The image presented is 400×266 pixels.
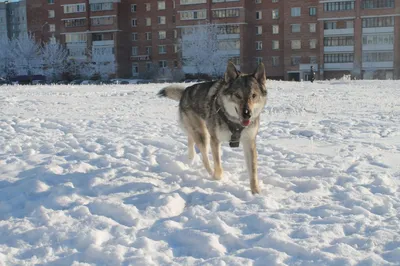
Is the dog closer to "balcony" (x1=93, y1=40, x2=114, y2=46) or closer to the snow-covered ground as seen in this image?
the snow-covered ground

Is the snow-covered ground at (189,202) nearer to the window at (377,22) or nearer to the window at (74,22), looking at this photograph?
the window at (377,22)

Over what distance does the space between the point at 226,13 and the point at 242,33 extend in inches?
148

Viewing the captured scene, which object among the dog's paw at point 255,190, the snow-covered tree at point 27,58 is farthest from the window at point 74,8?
the dog's paw at point 255,190

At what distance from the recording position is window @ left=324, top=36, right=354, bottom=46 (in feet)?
190

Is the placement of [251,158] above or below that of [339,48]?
A: below

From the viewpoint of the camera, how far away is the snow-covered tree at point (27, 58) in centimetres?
6831

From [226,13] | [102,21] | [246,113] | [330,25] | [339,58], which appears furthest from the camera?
[102,21]

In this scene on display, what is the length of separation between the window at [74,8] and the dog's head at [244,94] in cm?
6894

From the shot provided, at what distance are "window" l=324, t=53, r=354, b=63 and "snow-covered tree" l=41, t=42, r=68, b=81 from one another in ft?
128

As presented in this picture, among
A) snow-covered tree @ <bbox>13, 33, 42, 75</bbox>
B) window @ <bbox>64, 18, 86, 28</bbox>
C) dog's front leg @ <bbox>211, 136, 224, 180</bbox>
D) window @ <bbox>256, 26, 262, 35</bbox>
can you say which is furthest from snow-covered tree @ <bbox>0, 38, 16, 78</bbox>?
dog's front leg @ <bbox>211, 136, 224, 180</bbox>

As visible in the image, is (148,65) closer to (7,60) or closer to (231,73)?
(7,60)

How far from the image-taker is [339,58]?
58.4 m

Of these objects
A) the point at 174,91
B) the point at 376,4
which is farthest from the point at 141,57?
the point at 174,91

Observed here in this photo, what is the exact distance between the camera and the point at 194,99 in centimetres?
645
